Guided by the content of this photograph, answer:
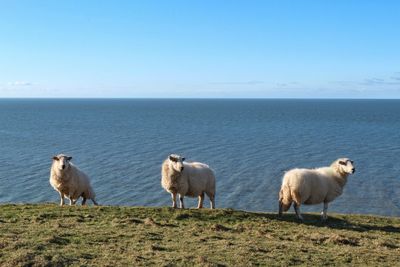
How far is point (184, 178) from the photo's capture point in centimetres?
2227

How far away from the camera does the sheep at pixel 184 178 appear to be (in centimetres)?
2203

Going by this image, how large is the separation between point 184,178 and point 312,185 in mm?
5886

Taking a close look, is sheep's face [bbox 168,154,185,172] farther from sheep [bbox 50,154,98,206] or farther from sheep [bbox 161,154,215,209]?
sheep [bbox 50,154,98,206]

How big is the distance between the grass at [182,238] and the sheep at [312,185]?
0.76 metres

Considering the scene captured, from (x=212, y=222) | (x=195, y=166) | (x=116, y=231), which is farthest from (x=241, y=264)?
(x=195, y=166)

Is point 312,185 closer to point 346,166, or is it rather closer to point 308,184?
point 308,184

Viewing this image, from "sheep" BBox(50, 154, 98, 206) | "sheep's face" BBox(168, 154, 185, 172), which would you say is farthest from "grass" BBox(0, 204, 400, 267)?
"sheep's face" BBox(168, 154, 185, 172)

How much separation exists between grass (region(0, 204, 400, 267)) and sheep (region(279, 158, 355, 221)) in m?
0.76

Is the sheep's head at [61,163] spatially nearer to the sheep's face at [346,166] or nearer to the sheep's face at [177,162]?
the sheep's face at [177,162]

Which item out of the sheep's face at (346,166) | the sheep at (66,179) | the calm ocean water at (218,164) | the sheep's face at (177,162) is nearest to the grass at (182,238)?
the sheep at (66,179)

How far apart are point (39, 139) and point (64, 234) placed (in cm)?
7259

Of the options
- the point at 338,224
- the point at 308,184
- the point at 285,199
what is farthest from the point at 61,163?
the point at 338,224

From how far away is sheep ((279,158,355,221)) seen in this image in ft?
67.9

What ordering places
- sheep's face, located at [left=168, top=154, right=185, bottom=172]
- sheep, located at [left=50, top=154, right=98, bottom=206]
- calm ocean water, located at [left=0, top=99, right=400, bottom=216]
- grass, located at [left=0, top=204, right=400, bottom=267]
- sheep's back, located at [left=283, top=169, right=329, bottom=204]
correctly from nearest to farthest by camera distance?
1. grass, located at [left=0, top=204, right=400, bottom=267]
2. sheep's back, located at [left=283, top=169, right=329, bottom=204]
3. sheep's face, located at [left=168, top=154, right=185, bottom=172]
4. sheep, located at [left=50, top=154, right=98, bottom=206]
5. calm ocean water, located at [left=0, top=99, right=400, bottom=216]
